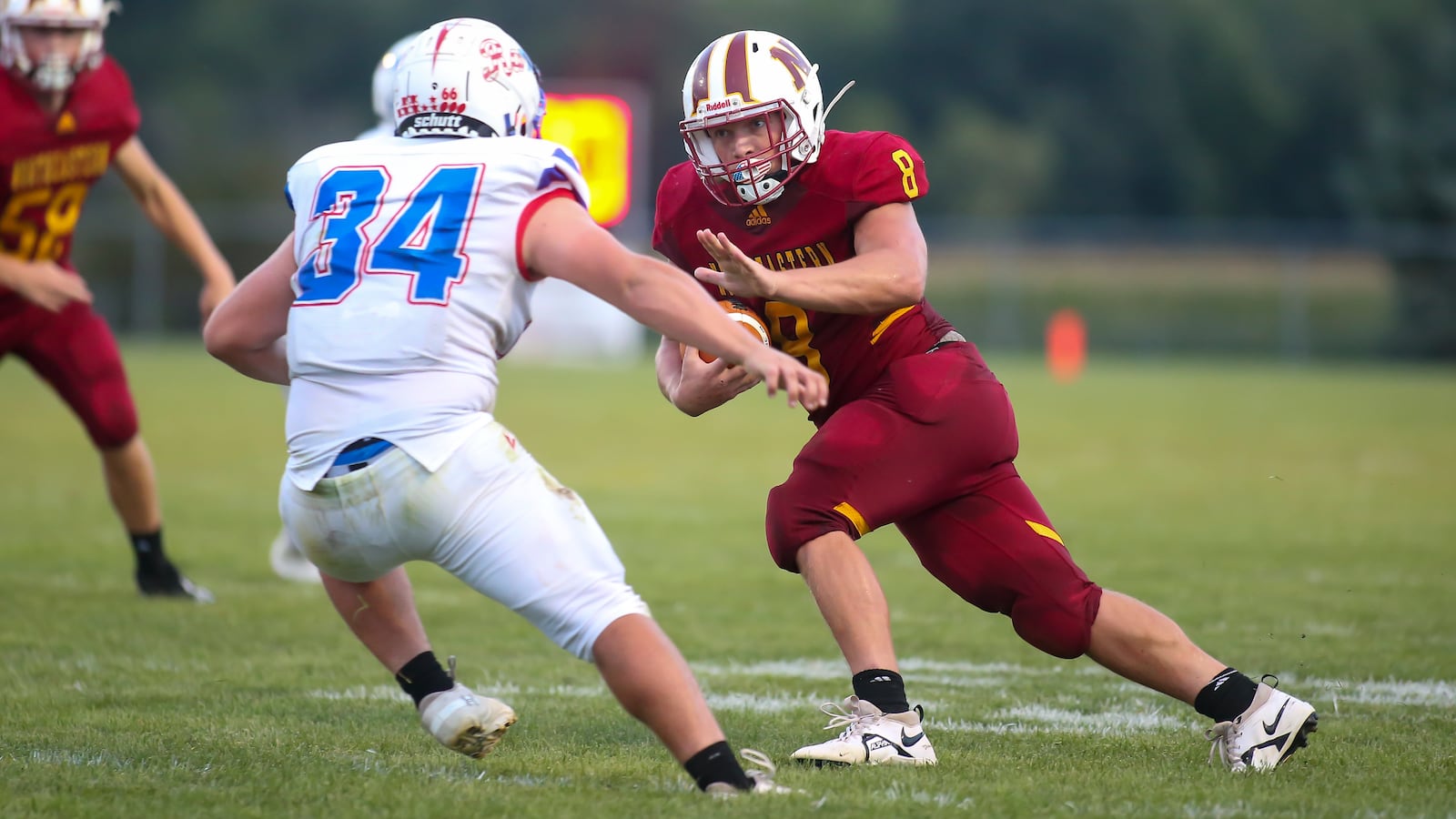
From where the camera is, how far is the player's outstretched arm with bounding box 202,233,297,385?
3309mm

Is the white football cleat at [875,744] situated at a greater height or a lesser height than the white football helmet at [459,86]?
lesser

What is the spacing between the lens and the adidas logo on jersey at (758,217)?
12.6 feet

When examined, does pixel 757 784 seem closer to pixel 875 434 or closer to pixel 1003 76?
pixel 875 434

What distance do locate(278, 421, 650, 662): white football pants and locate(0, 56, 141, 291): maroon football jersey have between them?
3.33 m

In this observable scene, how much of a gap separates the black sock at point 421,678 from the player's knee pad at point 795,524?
0.78 meters

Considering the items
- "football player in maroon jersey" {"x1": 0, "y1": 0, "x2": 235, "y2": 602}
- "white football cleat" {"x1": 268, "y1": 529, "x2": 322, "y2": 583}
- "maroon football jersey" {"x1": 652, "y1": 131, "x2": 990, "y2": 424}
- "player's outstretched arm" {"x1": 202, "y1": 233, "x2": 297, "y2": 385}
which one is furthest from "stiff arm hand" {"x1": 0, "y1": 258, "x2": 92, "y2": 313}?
"maroon football jersey" {"x1": 652, "y1": 131, "x2": 990, "y2": 424}

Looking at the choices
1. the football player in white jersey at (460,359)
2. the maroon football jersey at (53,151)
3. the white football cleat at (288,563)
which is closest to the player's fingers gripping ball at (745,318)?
the football player in white jersey at (460,359)

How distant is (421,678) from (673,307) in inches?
41.9

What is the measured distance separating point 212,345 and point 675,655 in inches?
48.0

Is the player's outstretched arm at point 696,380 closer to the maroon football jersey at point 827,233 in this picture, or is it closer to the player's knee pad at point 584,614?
the maroon football jersey at point 827,233

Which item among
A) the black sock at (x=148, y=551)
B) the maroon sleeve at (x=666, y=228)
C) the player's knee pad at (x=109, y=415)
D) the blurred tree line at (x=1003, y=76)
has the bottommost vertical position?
the blurred tree line at (x=1003, y=76)

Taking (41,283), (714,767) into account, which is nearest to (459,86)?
(714,767)

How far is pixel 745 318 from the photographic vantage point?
375cm

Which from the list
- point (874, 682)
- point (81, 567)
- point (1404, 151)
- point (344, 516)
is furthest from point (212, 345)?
point (1404, 151)
